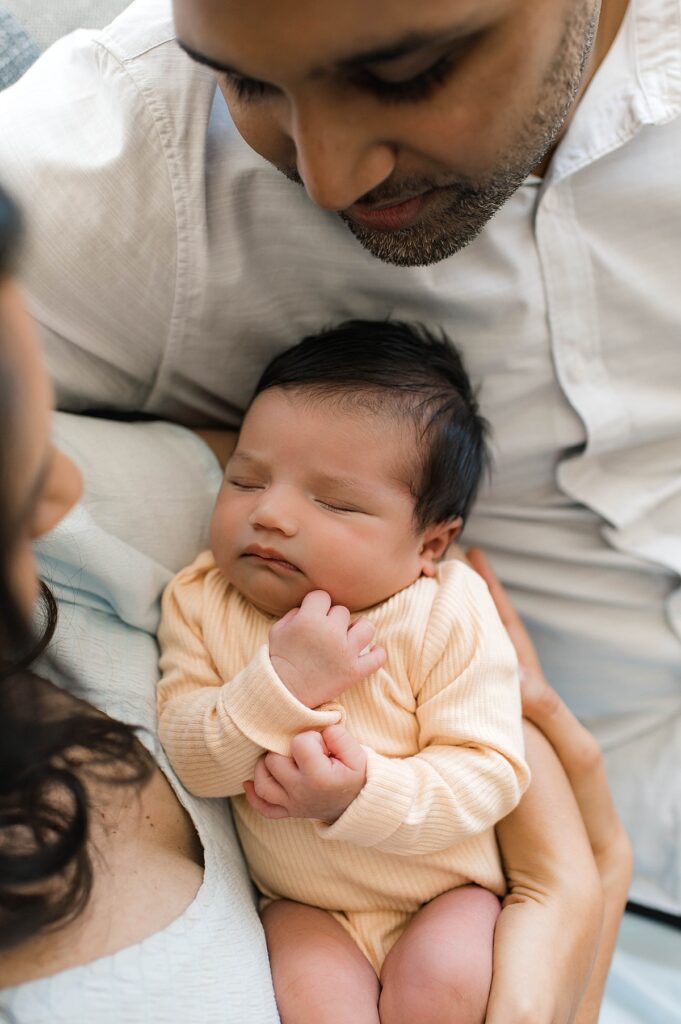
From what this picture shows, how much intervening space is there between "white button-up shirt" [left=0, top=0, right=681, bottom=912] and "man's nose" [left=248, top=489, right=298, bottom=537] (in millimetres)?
326

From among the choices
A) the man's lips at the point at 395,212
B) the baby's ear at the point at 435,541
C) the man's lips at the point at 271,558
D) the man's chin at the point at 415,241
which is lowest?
the baby's ear at the point at 435,541

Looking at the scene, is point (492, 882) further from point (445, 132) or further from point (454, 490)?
point (445, 132)

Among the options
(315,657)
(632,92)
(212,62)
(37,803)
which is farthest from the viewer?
(632,92)

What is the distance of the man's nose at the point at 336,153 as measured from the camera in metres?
1.02

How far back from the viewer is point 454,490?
1.36m

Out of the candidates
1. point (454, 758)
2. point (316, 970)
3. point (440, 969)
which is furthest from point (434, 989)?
point (454, 758)

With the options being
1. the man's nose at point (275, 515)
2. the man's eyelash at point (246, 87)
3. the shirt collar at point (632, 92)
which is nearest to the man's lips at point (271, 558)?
the man's nose at point (275, 515)

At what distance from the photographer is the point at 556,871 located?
1.27 meters

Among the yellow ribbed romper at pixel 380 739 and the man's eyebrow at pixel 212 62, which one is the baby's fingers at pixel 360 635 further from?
the man's eyebrow at pixel 212 62

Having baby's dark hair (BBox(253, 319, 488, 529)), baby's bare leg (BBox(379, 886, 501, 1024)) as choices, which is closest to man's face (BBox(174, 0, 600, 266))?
baby's dark hair (BBox(253, 319, 488, 529))

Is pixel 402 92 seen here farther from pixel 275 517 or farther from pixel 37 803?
pixel 37 803

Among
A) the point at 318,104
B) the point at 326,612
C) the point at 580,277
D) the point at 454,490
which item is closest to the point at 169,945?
the point at 326,612

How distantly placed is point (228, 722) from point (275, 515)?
0.89ft

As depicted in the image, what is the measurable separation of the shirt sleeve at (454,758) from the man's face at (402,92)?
530 mm
